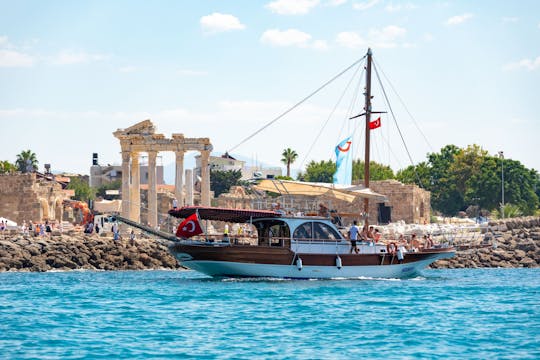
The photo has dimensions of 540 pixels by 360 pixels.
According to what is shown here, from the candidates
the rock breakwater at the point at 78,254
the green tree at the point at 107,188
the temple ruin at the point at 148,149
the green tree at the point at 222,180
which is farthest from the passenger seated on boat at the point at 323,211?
the green tree at the point at 222,180

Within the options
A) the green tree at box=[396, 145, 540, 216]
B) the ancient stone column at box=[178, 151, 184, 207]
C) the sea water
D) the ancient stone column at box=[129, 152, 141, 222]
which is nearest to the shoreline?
the ancient stone column at box=[129, 152, 141, 222]

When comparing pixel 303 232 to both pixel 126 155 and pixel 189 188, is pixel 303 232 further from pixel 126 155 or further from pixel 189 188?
pixel 189 188

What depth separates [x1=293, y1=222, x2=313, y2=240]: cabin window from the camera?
35906mm

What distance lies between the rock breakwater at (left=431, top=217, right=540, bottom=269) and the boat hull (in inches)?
562

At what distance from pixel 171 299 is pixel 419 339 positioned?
9.90m

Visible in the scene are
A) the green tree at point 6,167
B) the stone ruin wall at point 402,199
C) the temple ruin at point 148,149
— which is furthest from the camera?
the green tree at point 6,167

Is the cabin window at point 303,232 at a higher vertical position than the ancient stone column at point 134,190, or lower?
lower

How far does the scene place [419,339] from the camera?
862 inches

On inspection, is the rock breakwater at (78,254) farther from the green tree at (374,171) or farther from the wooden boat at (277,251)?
the green tree at (374,171)

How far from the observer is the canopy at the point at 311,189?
38250 mm

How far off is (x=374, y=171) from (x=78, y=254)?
56225 millimetres

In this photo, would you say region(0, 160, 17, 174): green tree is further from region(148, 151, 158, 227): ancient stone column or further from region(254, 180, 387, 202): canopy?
region(254, 180, 387, 202): canopy

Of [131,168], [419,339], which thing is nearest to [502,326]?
[419,339]

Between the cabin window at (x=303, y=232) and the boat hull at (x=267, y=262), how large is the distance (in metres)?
0.63
